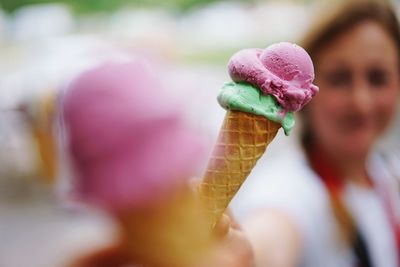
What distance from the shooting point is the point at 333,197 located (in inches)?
51.3

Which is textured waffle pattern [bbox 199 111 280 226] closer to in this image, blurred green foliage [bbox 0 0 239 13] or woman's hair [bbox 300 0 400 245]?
woman's hair [bbox 300 0 400 245]

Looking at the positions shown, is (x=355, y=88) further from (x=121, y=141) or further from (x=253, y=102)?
(x=121, y=141)

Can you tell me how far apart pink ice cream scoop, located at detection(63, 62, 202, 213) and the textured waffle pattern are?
0.15m

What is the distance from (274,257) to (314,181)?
10.2 inches

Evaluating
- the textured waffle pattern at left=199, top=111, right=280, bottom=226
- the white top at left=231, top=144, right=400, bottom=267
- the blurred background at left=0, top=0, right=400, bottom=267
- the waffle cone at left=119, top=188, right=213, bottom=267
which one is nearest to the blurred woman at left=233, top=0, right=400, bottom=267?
the white top at left=231, top=144, right=400, bottom=267

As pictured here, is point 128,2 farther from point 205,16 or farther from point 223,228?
point 223,228

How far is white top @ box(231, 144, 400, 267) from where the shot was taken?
121 cm

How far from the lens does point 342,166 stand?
1417 mm

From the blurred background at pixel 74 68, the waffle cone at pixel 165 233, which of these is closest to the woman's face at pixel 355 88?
the blurred background at pixel 74 68

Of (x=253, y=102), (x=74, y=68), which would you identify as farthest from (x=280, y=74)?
(x=74, y=68)

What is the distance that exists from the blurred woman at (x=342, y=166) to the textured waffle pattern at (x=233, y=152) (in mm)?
422

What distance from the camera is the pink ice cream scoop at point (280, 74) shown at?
69 centimetres

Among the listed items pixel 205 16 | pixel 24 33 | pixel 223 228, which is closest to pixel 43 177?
pixel 223 228

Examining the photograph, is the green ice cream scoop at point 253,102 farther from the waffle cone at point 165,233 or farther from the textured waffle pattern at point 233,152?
the waffle cone at point 165,233
